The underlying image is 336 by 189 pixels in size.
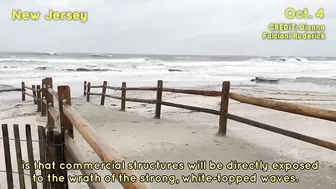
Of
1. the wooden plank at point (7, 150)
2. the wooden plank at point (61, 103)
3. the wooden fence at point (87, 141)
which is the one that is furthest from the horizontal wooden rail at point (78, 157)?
the wooden plank at point (7, 150)

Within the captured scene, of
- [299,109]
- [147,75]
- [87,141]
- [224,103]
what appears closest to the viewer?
[87,141]

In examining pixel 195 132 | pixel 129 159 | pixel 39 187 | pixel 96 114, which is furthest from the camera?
pixel 96 114

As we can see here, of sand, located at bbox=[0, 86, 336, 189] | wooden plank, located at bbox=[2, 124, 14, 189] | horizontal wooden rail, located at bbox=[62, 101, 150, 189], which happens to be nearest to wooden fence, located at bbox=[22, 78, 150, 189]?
horizontal wooden rail, located at bbox=[62, 101, 150, 189]

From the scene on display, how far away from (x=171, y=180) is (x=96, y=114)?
491 cm

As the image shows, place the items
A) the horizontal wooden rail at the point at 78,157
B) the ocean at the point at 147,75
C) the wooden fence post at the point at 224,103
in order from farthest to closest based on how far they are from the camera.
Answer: the ocean at the point at 147,75, the wooden fence post at the point at 224,103, the horizontal wooden rail at the point at 78,157

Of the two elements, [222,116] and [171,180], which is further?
[222,116]

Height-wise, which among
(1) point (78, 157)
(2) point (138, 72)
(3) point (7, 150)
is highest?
(1) point (78, 157)

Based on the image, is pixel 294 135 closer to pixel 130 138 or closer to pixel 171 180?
pixel 171 180

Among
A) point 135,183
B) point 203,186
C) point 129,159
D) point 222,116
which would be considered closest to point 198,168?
point 203,186

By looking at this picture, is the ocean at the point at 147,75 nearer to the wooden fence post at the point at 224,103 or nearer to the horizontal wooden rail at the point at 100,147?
the wooden fence post at the point at 224,103

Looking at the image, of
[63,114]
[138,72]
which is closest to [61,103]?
[63,114]

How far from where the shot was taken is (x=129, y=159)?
409 centimetres

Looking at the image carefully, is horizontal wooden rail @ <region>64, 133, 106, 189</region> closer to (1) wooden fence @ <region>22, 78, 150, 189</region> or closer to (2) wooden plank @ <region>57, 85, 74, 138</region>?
(1) wooden fence @ <region>22, 78, 150, 189</region>

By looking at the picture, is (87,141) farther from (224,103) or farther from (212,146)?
(224,103)
